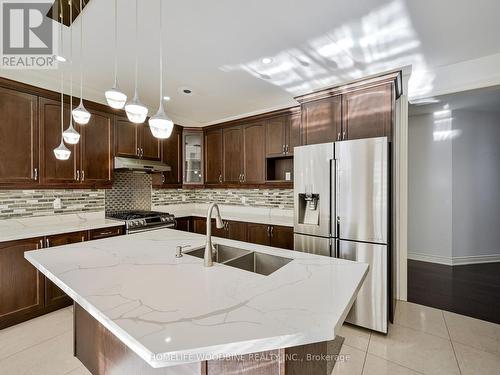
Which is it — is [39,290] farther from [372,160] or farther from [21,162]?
[372,160]

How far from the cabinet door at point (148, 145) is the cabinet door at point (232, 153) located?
1051 millimetres

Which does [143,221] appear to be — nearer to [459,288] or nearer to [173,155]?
[173,155]

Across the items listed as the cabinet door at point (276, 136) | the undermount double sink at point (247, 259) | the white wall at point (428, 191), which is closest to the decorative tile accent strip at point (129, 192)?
the cabinet door at point (276, 136)

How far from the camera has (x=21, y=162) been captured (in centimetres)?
253

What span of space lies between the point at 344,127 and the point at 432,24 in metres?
0.99

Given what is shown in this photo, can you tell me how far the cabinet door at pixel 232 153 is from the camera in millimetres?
3908

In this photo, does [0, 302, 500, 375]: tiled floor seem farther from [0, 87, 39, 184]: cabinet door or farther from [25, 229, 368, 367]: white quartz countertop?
[0, 87, 39, 184]: cabinet door

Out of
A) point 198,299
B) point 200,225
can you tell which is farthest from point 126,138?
point 198,299

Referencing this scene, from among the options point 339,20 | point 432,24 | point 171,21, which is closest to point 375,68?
point 432,24

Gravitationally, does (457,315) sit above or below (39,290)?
below

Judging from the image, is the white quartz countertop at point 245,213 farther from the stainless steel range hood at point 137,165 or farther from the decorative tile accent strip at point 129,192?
the stainless steel range hood at point 137,165

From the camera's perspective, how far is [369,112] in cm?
229

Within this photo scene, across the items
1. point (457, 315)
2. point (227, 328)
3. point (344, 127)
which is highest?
point (344, 127)

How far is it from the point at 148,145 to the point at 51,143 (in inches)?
47.6
